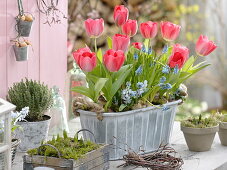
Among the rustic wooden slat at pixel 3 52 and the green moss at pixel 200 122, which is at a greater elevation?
the rustic wooden slat at pixel 3 52

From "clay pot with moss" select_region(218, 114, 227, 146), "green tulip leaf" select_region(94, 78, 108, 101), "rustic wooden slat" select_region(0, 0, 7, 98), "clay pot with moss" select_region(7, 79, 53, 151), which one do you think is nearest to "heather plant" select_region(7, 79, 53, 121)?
"clay pot with moss" select_region(7, 79, 53, 151)

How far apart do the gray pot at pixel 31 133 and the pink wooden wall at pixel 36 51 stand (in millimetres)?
275

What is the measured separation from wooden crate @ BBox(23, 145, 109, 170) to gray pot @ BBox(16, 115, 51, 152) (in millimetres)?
535

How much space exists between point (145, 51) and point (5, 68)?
757 mm

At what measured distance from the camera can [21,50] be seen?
3.16 meters

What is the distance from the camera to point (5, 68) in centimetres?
314

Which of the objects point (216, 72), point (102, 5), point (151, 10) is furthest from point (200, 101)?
point (102, 5)

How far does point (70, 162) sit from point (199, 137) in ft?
3.01

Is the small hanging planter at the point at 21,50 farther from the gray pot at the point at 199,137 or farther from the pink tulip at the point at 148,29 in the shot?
the gray pot at the point at 199,137

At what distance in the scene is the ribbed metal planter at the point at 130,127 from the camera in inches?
110

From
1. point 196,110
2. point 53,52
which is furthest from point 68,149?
point 196,110

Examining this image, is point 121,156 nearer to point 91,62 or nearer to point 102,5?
point 91,62

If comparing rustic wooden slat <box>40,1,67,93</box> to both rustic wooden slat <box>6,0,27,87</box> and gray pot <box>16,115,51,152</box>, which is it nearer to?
rustic wooden slat <box>6,0,27,87</box>

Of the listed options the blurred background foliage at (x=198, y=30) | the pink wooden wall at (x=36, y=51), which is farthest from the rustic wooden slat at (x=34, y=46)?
the blurred background foliage at (x=198, y=30)
